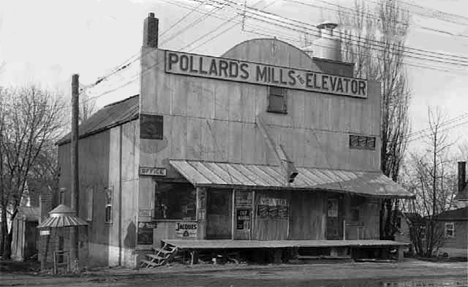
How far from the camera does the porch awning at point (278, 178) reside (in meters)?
25.9

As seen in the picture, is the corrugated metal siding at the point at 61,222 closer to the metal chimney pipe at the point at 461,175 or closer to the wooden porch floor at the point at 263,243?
the wooden porch floor at the point at 263,243

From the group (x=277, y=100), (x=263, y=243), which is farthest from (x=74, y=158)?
(x=277, y=100)

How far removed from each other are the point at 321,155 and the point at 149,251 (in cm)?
949

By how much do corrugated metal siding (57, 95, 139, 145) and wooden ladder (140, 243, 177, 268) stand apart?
5469 millimetres

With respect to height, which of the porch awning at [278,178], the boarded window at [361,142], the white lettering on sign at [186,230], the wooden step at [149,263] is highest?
the boarded window at [361,142]

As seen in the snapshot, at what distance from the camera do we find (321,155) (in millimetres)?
30438

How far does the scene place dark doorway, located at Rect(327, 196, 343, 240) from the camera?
29.9 m

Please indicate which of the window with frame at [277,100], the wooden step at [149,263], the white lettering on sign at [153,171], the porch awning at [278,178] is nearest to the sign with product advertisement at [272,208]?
A: the porch awning at [278,178]

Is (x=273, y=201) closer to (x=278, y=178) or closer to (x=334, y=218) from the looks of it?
(x=278, y=178)

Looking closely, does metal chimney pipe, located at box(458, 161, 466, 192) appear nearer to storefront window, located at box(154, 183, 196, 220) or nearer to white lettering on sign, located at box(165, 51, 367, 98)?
white lettering on sign, located at box(165, 51, 367, 98)

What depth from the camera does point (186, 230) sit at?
26312mm

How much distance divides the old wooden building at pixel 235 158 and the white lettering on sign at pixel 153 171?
0.15ft

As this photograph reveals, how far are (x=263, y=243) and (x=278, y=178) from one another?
9.65ft

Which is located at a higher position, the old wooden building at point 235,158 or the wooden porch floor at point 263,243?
the old wooden building at point 235,158
